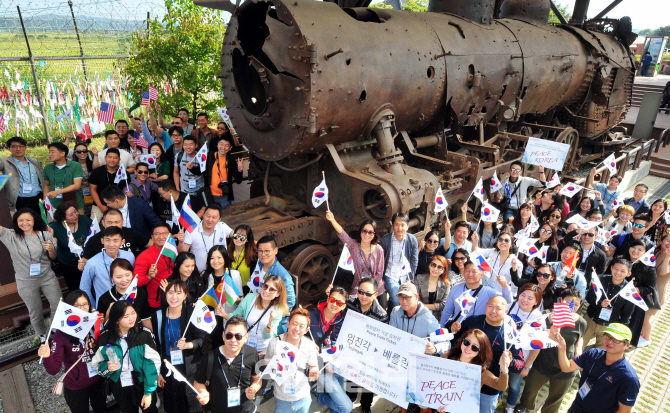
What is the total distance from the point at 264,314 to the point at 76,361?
1552 mm

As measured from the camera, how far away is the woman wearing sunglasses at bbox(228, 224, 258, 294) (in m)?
4.90

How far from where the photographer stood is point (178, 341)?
364 cm

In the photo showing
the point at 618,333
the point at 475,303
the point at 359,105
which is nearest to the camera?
the point at 618,333

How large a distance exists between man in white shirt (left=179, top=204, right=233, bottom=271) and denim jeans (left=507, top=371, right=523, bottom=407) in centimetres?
336

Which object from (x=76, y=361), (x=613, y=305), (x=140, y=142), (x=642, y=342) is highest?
(x=140, y=142)

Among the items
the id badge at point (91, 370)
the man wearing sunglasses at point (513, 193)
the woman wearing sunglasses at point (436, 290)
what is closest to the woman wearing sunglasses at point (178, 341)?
the id badge at point (91, 370)

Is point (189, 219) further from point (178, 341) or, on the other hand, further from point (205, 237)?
point (178, 341)

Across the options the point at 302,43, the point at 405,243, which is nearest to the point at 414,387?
the point at 405,243

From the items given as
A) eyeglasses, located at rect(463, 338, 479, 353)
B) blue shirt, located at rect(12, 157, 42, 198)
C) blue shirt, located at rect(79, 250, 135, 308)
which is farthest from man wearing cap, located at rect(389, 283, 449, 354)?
blue shirt, located at rect(12, 157, 42, 198)

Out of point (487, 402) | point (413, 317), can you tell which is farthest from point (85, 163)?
point (487, 402)

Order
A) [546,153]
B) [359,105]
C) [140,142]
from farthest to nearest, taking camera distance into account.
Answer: [546,153], [140,142], [359,105]

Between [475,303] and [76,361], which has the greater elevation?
[475,303]

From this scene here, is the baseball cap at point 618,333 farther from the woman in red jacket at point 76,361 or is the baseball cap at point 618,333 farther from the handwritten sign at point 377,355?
the woman in red jacket at point 76,361

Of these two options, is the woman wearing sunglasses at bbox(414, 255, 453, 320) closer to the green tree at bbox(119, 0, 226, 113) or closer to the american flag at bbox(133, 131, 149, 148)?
the american flag at bbox(133, 131, 149, 148)
